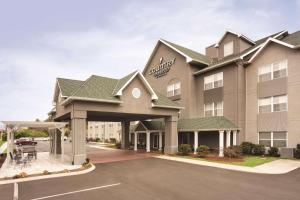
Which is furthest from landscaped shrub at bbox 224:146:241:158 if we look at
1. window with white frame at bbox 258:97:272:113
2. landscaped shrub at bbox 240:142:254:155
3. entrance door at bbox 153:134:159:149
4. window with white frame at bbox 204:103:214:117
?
entrance door at bbox 153:134:159:149

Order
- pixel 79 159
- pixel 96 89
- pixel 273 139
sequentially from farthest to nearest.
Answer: pixel 273 139, pixel 96 89, pixel 79 159

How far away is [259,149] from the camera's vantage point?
82.5ft

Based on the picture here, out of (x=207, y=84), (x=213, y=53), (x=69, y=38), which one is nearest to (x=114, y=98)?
(x=69, y=38)

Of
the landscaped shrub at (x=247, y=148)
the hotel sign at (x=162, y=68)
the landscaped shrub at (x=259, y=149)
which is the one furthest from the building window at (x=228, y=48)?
the landscaped shrub at (x=259, y=149)

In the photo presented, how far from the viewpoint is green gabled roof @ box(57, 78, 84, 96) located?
24100mm

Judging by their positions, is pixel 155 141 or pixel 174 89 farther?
pixel 155 141

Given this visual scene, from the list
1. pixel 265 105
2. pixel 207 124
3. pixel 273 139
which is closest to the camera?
pixel 273 139

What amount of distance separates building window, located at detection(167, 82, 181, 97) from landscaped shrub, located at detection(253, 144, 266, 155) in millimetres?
12777

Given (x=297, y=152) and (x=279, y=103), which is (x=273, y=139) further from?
(x=279, y=103)

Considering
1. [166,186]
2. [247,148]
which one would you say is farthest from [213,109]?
[166,186]

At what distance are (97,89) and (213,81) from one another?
1534cm

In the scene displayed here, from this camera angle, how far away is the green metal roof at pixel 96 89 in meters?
21.8

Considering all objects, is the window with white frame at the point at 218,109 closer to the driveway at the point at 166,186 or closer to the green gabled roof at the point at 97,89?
the green gabled roof at the point at 97,89

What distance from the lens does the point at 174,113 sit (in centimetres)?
2797
